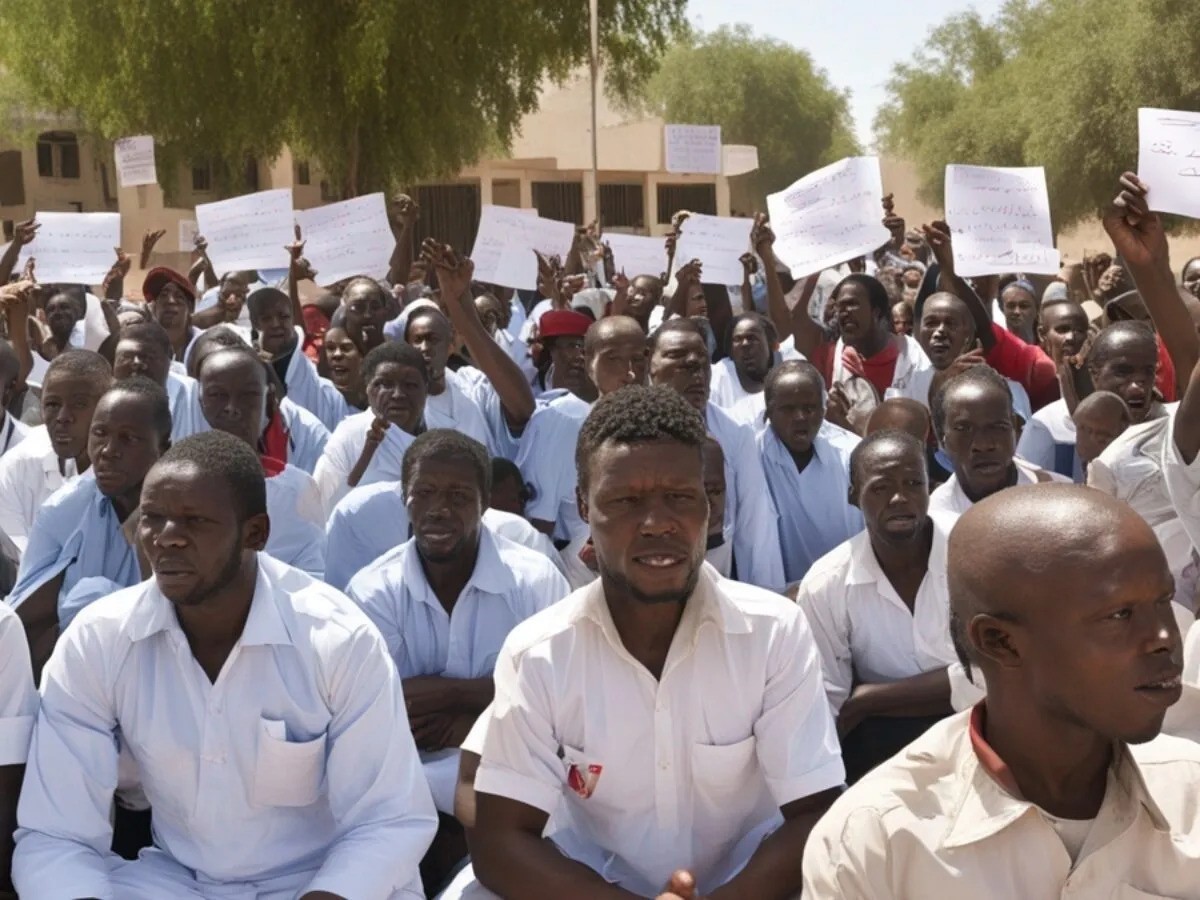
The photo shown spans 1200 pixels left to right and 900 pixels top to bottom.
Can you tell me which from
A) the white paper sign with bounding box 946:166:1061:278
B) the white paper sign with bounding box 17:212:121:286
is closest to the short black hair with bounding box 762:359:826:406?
the white paper sign with bounding box 946:166:1061:278

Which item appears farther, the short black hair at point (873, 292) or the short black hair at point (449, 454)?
the short black hair at point (873, 292)

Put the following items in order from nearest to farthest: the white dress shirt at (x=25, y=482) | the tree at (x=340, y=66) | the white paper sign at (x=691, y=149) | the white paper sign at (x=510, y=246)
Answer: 1. the white dress shirt at (x=25, y=482)
2. the white paper sign at (x=510, y=246)
3. the white paper sign at (x=691, y=149)
4. the tree at (x=340, y=66)

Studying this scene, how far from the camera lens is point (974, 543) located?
2023 millimetres

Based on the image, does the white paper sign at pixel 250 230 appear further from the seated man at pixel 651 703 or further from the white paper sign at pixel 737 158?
the white paper sign at pixel 737 158

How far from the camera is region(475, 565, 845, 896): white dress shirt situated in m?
3.02

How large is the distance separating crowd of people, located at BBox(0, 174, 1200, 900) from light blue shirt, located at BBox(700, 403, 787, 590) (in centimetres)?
1

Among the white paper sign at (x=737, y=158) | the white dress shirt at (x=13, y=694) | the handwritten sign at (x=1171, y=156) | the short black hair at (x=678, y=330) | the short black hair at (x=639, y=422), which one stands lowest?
the white dress shirt at (x=13, y=694)

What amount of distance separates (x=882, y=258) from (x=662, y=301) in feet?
9.39

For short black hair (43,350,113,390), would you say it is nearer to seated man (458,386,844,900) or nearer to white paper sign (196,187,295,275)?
seated man (458,386,844,900)

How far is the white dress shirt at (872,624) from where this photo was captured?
413 centimetres

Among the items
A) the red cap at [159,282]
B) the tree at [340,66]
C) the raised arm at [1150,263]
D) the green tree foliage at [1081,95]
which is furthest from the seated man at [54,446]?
the green tree foliage at [1081,95]

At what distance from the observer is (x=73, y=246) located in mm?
9062

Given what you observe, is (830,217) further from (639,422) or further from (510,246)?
(639,422)

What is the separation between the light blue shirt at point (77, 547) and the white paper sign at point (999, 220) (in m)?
4.42
